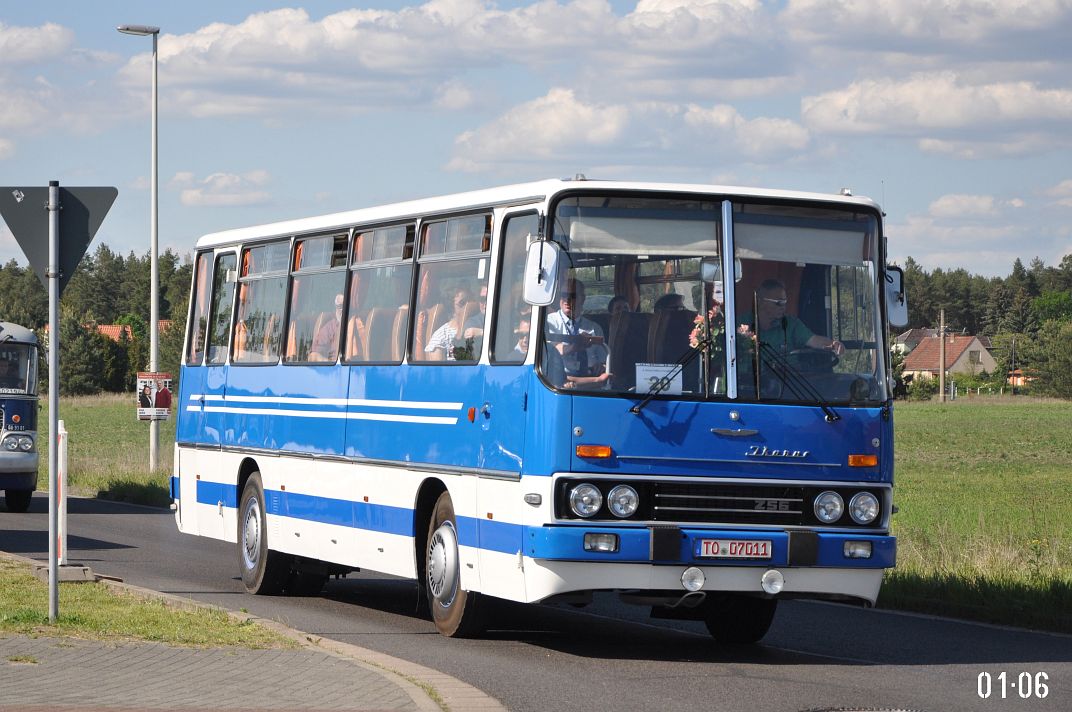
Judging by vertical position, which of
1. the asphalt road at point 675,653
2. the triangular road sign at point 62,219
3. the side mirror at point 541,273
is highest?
the triangular road sign at point 62,219

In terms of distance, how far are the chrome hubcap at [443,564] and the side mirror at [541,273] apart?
2.28 metres

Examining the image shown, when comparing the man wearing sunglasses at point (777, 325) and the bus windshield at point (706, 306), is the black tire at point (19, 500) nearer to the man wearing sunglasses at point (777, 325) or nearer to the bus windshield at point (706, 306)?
the bus windshield at point (706, 306)

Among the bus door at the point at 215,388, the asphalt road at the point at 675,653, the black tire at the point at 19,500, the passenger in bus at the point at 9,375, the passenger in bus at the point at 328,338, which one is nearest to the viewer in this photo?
the asphalt road at the point at 675,653

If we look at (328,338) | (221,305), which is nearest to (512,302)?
(328,338)

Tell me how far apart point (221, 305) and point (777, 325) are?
7.85 m

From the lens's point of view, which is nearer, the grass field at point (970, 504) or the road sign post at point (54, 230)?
the road sign post at point (54, 230)

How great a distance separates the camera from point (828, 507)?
11945mm

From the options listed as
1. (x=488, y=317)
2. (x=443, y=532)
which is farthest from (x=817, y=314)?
(x=443, y=532)

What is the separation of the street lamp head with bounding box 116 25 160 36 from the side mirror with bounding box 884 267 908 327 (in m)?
26.6

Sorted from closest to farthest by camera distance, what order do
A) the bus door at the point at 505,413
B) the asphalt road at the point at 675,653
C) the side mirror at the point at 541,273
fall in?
the asphalt road at the point at 675,653 → the side mirror at the point at 541,273 → the bus door at the point at 505,413

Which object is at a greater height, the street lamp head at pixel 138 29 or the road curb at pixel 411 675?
Result: the street lamp head at pixel 138 29

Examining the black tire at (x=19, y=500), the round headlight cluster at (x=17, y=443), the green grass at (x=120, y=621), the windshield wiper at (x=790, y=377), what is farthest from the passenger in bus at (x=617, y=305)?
the black tire at (x=19, y=500)

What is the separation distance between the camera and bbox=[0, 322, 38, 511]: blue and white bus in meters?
28.6

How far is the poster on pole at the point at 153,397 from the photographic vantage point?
1347 inches
